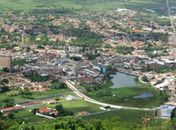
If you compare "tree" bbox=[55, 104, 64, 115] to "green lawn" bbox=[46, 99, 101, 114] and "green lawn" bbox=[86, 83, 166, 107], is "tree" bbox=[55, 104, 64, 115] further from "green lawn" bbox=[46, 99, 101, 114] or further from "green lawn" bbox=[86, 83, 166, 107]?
"green lawn" bbox=[86, 83, 166, 107]

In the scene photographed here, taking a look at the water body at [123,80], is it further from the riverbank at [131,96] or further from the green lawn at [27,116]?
the green lawn at [27,116]

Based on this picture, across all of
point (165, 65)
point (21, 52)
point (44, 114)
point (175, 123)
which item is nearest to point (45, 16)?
point (21, 52)

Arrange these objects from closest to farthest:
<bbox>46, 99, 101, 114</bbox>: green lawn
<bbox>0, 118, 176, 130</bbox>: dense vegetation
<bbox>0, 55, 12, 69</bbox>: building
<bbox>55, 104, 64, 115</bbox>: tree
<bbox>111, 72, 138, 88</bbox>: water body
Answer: <bbox>0, 118, 176, 130</bbox>: dense vegetation → <bbox>55, 104, 64, 115</bbox>: tree → <bbox>46, 99, 101, 114</bbox>: green lawn → <bbox>111, 72, 138, 88</bbox>: water body → <bbox>0, 55, 12, 69</bbox>: building

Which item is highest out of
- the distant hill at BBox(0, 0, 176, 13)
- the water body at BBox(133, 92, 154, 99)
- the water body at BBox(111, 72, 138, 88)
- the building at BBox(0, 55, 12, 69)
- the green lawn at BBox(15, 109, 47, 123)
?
the distant hill at BBox(0, 0, 176, 13)

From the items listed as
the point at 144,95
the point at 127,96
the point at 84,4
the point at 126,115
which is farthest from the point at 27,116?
the point at 84,4

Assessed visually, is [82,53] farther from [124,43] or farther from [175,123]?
[175,123]

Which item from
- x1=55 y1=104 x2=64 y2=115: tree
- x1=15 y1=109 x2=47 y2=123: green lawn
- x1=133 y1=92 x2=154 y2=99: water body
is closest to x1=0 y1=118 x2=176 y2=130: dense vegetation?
x1=15 y1=109 x2=47 y2=123: green lawn

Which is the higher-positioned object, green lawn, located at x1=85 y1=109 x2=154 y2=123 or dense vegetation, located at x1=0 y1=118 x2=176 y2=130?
dense vegetation, located at x1=0 y1=118 x2=176 y2=130
